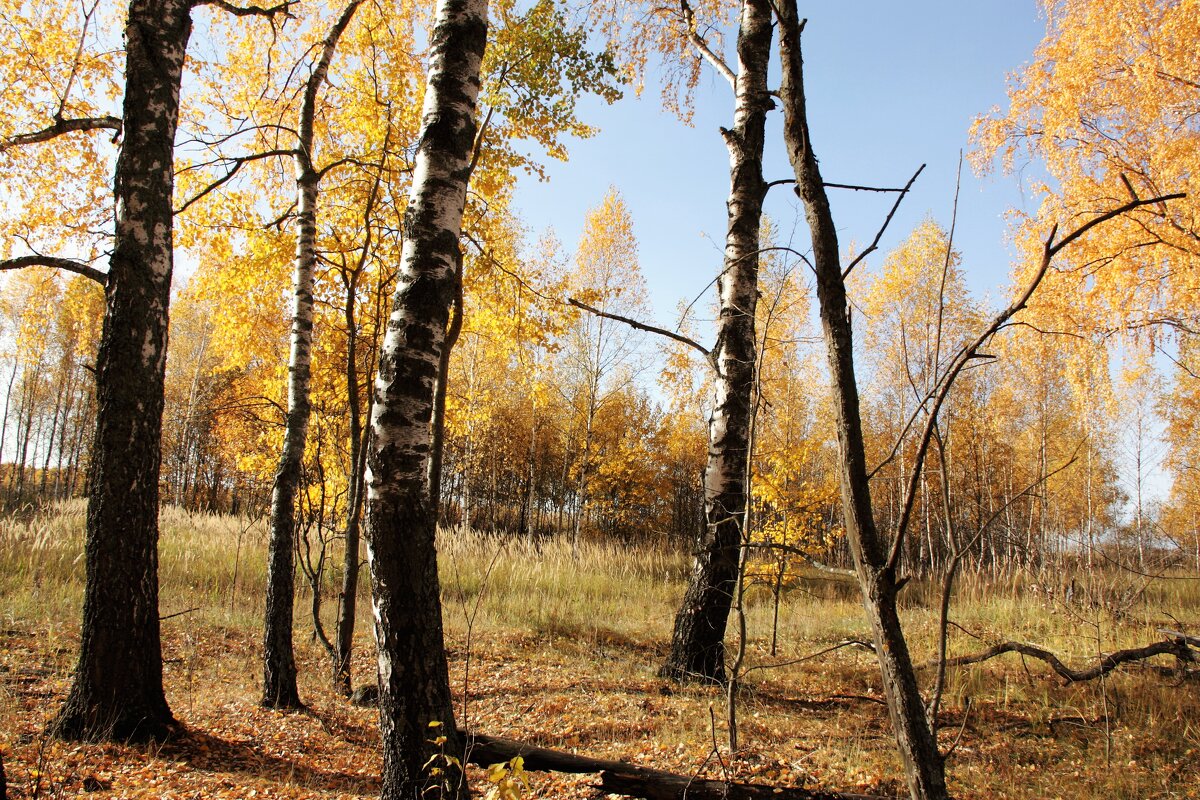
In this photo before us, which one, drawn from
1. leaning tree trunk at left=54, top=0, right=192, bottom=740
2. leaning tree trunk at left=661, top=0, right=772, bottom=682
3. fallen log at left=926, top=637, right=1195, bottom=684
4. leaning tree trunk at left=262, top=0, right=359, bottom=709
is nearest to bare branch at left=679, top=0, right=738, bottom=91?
leaning tree trunk at left=661, top=0, right=772, bottom=682

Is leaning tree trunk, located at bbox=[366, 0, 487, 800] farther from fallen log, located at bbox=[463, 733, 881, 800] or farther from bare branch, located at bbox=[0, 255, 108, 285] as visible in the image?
bare branch, located at bbox=[0, 255, 108, 285]

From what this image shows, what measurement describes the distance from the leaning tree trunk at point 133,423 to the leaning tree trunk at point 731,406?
366 centimetres

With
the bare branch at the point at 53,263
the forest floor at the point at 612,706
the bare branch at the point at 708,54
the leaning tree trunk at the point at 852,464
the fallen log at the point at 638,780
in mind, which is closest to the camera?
the leaning tree trunk at the point at 852,464

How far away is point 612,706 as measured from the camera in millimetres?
4316

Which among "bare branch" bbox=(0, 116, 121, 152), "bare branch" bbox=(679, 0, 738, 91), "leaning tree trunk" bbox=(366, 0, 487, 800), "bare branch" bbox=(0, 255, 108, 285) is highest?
"bare branch" bbox=(679, 0, 738, 91)

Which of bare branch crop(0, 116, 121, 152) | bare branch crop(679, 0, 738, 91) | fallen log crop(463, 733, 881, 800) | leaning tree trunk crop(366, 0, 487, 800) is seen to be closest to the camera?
fallen log crop(463, 733, 881, 800)

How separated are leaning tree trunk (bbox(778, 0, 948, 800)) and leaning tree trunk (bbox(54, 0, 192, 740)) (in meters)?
3.96

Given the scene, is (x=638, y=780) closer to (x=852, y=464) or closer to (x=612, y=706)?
(x=852, y=464)

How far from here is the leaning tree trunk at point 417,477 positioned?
2.47 meters

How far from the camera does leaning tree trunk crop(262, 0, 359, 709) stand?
14.8 feet

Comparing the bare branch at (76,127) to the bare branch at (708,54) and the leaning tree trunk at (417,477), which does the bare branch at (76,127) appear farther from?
the bare branch at (708,54)

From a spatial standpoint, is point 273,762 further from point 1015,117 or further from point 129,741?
point 1015,117

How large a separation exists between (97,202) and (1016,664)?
12.2 m

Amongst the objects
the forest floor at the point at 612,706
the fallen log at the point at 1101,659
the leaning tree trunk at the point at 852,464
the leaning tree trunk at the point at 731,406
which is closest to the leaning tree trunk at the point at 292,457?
the forest floor at the point at 612,706
